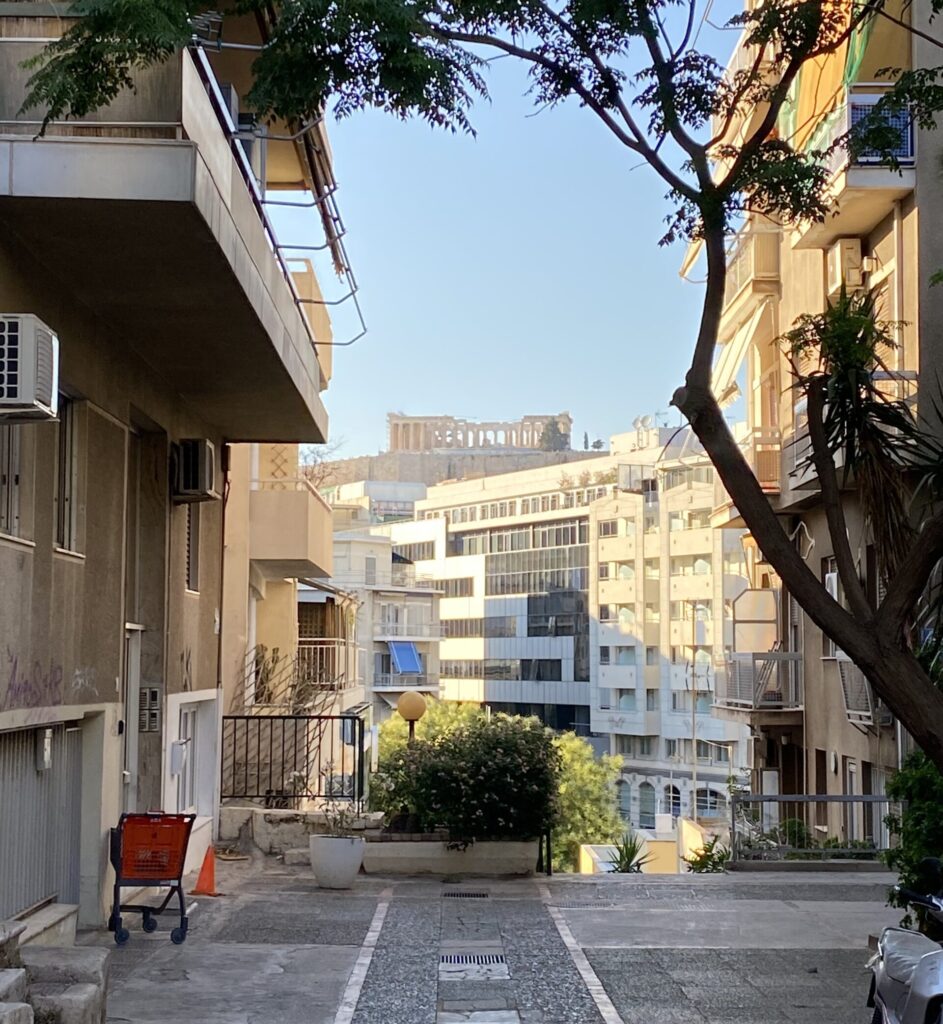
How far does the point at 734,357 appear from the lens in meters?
28.5

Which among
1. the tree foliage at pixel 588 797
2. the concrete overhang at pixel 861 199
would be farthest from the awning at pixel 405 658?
the concrete overhang at pixel 861 199

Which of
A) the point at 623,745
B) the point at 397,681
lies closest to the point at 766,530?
the point at 397,681

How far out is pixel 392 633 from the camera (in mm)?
88250

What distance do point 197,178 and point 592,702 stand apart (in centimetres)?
9467

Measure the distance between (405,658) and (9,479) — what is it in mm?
76807

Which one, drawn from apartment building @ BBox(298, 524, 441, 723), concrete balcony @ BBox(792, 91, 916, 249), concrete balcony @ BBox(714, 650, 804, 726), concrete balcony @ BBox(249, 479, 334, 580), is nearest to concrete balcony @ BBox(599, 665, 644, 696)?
apartment building @ BBox(298, 524, 441, 723)

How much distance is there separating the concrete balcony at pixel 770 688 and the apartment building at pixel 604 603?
5065 centimetres

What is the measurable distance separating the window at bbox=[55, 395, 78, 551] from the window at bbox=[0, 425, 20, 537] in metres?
1.58

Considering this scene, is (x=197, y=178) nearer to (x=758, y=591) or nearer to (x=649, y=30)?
(x=649, y=30)

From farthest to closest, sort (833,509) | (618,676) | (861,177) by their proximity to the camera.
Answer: (618,676) → (861,177) → (833,509)

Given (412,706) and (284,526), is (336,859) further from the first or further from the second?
(284,526)

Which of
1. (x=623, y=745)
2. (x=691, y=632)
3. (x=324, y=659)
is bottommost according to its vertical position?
(x=623, y=745)

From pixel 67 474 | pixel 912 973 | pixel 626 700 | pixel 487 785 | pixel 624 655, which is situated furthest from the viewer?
pixel 624 655

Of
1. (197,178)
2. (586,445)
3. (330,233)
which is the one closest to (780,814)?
(330,233)
